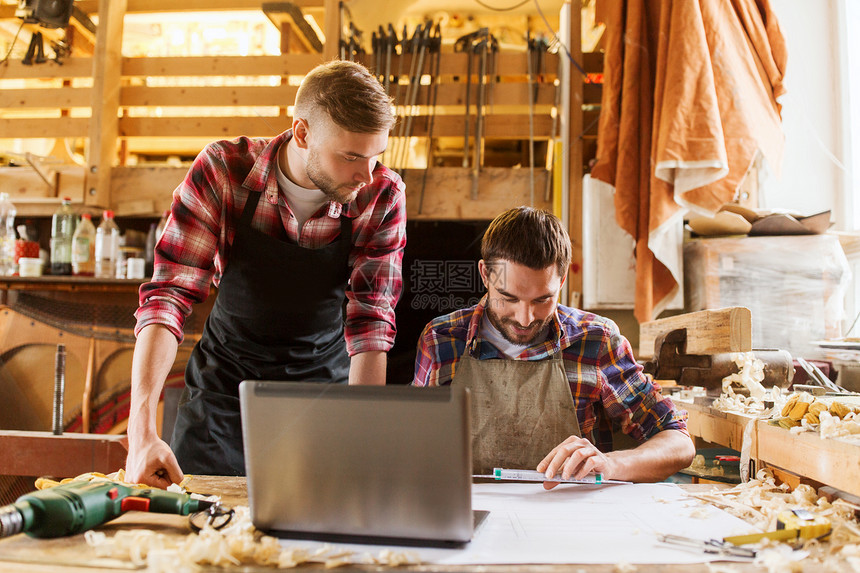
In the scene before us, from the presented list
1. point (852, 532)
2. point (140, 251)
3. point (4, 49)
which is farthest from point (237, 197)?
point (4, 49)

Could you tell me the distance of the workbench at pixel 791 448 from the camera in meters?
0.88

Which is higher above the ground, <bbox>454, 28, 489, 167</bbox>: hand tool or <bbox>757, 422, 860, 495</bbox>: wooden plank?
<bbox>454, 28, 489, 167</bbox>: hand tool

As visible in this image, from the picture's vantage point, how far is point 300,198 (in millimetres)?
1515

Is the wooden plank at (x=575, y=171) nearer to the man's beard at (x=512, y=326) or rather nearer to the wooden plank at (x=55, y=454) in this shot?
the man's beard at (x=512, y=326)

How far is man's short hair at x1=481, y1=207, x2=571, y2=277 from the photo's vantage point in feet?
4.52

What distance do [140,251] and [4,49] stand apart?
1.33 m

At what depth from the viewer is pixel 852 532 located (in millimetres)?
805

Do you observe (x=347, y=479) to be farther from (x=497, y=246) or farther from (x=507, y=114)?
(x=507, y=114)

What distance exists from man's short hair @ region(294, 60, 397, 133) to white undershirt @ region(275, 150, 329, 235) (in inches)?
7.0

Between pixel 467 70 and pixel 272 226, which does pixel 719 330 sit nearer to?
pixel 272 226

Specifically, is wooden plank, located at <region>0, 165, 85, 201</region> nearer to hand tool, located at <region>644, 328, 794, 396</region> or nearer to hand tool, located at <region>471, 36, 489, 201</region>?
hand tool, located at <region>471, 36, 489, 201</region>

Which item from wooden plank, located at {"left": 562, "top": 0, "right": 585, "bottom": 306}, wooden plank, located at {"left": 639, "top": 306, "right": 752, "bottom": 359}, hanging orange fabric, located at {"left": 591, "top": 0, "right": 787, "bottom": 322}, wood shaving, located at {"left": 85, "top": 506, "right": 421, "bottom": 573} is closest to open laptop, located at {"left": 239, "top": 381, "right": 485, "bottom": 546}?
wood shaving, located at {"left": 85, "top": 506, "right": 421, "bottom": 573}

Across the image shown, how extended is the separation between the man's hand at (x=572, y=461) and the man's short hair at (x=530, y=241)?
430 millimetres

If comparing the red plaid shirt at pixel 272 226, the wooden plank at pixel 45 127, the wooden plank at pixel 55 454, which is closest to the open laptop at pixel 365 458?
the red plaid shirt at pixel 272 226
